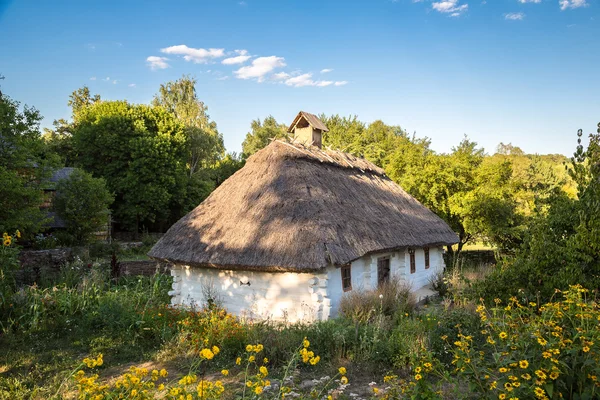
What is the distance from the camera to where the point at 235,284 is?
414 inches

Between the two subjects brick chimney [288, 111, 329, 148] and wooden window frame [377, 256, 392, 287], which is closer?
wooden window frame [377, 256, 392, 287]

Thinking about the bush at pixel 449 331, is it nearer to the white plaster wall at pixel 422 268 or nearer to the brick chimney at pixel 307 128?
the white plaster wall at pixel 422 268

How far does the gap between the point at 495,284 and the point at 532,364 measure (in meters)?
2.21

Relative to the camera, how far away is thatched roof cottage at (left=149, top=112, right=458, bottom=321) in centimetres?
944

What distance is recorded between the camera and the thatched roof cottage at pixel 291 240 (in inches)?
372

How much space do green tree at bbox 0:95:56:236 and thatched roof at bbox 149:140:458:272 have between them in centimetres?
664

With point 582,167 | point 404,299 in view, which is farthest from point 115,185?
point 582,167

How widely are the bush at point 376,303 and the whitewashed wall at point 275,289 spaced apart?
1.56 feet

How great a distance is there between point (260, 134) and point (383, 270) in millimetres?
28252

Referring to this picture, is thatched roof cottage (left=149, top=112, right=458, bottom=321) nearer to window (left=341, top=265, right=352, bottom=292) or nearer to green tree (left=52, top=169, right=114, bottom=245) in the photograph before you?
window (left=341, top=265, right=352, bottom=292)

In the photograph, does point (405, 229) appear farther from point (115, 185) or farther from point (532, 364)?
point (115, 185)

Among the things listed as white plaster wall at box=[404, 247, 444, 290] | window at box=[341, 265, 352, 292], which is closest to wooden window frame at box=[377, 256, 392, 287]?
white plaster wall at box=[404, 247, 444, 290]

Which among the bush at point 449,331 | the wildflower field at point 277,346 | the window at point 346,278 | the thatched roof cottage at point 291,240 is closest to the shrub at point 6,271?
the wildflower field at point 277,346

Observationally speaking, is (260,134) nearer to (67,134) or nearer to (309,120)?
(67,134)
